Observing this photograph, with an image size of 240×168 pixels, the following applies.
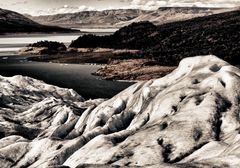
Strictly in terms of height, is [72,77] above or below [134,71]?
below

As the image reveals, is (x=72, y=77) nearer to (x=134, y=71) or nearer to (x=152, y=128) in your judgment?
(x=134, y=71)

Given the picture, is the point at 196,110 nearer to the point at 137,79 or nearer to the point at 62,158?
the point at 62,158

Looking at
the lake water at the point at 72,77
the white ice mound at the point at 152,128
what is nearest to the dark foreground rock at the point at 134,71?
the lake water at the point at 72,77

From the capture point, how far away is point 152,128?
33.8 m

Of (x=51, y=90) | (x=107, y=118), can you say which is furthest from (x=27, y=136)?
(x=51, y=90)

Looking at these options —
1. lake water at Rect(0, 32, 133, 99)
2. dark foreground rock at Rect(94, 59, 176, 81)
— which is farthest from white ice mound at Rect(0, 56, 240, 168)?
dark foreground rock at Rect(94, 59, 176, 81)

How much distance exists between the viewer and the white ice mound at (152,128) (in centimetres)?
2945

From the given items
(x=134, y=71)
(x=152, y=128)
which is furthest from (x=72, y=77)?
(x=152, y=128)

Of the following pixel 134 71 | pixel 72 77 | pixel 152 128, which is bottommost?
pixel 72 77

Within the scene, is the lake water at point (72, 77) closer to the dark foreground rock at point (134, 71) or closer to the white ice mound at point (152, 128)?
the dark foreground rock at point (134, 71)

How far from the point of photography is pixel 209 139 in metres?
30.9

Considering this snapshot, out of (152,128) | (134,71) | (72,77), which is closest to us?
(152,128)

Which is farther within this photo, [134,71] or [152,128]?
[134,71]

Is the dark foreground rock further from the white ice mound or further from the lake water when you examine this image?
the white ice mound
